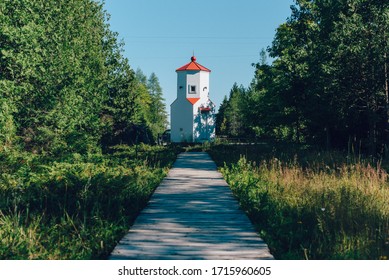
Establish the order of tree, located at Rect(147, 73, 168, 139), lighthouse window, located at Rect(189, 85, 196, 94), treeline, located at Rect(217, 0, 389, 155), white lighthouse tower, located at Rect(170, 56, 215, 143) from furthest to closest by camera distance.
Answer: tree, located at Rect(147, 73, 168, 139)
lighthouse window, located at Rect(189, 85, 196, 94)
white lighthouse tower, located at Rect(170, 56, 215, 143)
treeline, located at Rect(217, 0, 389, 155)

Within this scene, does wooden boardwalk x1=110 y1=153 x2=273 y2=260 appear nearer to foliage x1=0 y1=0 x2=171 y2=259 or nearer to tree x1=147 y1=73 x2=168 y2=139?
foliage x1=0 y1=0 x2=171 y2=259

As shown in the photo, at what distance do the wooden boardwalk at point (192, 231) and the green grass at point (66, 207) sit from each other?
0.34 metres

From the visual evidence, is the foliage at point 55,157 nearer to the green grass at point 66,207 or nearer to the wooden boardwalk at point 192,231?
the green grass at point 66,207

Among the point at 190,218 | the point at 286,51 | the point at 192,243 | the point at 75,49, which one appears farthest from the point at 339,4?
the point at 192,243

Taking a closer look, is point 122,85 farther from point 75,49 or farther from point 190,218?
point 190,218

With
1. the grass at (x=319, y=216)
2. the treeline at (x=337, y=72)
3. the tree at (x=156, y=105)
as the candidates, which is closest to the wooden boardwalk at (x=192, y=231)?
the grass at (x=319, y=216)

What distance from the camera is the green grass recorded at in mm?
5633

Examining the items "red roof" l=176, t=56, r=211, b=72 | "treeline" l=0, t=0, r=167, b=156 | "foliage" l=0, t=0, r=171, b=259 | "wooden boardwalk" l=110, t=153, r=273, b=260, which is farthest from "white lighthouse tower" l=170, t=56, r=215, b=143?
"wooden boardwalk" l=110, t=153, r=273, b=260

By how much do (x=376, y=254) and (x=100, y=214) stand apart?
15.0ft

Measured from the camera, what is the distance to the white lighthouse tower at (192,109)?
46844 millimetres

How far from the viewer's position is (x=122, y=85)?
99.8 ft

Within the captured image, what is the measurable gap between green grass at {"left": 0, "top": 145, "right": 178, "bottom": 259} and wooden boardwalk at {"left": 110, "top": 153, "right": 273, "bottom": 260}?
34cm

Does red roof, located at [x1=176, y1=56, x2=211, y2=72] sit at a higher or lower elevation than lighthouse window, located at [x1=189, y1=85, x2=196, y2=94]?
higher

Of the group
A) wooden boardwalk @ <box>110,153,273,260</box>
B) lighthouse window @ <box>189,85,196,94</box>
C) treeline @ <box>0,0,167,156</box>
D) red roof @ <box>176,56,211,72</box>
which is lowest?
wooden boardwalk @ <box>110,153,273,260</box>
